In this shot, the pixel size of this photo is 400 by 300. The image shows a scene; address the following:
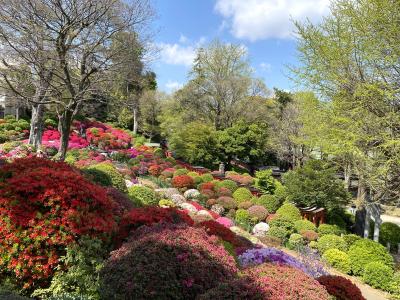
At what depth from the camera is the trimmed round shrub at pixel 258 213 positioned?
52.4 feet

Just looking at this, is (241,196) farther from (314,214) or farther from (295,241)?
(295,241)

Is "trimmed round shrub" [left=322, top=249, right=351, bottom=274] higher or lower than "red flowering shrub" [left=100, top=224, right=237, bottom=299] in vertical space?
lower

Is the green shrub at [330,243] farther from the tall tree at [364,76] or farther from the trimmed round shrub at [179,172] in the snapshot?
the trimmed round shrub at [179,172]

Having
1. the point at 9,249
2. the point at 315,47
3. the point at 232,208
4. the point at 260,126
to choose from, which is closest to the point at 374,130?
the point at 315,47

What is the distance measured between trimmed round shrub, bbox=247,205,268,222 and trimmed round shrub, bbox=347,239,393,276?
4362mm

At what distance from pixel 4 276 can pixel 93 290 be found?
1349 mm

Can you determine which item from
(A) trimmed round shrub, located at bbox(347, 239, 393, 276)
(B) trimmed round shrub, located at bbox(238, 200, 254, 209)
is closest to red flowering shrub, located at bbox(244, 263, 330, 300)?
Answer: (A) trimmed round shrub, located at bbox(347, 239, 393, 276)

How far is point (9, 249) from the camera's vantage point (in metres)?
4.55

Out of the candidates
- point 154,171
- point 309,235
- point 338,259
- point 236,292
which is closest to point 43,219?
point 236,292

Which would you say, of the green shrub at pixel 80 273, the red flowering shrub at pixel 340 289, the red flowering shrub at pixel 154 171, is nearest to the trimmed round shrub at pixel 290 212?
the red flowering shrub at pixel 154 171

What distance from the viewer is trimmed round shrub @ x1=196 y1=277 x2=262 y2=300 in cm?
358

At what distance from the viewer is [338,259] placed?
12523 millimetres

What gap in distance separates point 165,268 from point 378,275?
9.73 metres

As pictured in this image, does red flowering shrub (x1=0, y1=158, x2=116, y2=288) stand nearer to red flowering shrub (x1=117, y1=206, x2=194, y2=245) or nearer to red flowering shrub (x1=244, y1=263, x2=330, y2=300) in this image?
red flowering shrub (x1=117, y1=206, x2=194, y2=245)
